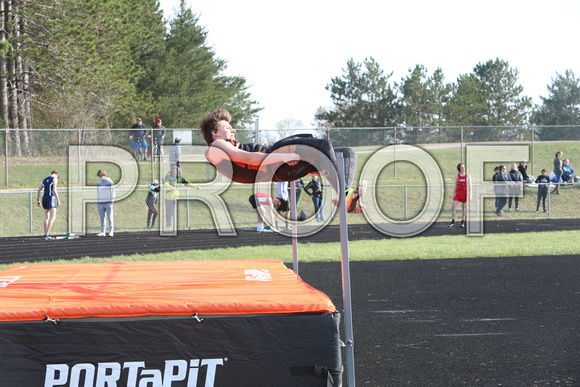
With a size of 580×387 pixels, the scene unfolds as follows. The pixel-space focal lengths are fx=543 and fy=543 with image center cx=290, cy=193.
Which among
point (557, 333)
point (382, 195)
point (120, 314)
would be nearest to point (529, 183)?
point (382, 195)

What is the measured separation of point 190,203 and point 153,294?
52.6 feet

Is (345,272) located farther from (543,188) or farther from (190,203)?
(543,188)

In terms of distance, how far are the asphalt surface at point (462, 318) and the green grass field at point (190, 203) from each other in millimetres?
5437

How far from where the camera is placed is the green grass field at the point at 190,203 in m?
17.6

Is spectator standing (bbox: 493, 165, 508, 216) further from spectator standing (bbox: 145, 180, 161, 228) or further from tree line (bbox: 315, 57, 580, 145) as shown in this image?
tree line (bbox: 315, 57, 580, 145)

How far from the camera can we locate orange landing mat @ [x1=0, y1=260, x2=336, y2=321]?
3.55 metres

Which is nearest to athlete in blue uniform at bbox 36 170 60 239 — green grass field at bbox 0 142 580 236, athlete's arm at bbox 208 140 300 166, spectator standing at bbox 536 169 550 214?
green grass field at bbox 0 142 580 236

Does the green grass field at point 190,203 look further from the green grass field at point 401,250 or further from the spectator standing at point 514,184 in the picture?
the green grass field at point 401,250

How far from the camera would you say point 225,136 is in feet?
16.6

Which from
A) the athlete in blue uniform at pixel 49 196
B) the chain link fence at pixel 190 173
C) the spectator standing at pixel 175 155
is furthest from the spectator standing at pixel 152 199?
the athlete in blue uniform at pixel 49 196

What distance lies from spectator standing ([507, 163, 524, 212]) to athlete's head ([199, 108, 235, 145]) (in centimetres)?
1724

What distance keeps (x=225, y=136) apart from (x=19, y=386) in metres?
2.62

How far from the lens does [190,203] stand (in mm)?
19625

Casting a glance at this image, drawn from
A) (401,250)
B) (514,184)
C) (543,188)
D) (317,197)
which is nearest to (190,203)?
(317,197)
